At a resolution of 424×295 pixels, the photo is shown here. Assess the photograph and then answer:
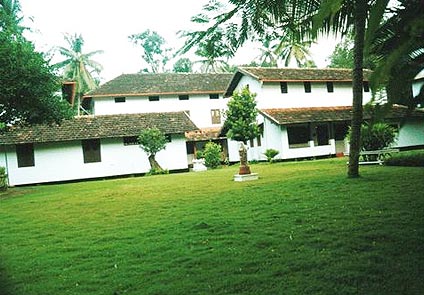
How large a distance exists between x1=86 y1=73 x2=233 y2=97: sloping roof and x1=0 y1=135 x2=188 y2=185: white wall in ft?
27.6

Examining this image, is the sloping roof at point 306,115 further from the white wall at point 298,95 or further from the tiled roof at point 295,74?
the tiled roof at point 295,74

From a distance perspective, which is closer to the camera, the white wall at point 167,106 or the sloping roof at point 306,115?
the sloping roof at point 306,115

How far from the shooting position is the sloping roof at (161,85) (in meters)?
34.7

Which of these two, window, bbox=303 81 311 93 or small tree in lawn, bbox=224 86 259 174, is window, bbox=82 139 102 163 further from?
window, bbox=303 81 311 93

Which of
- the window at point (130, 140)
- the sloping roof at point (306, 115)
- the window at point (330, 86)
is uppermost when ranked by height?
the window at point (330, 86)

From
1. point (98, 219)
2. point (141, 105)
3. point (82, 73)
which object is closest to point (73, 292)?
point (98, 219)

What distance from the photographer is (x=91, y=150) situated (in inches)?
1058

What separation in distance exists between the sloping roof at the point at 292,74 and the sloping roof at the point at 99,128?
19.4 feet

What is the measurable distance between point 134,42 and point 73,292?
193ft

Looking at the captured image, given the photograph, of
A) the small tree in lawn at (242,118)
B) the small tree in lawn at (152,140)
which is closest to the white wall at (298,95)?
the small tree in lawn at (242,118)

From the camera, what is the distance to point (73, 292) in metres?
4.37

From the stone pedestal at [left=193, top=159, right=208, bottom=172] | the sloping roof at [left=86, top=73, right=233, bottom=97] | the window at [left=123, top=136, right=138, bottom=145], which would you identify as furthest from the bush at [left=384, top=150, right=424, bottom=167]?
the sloping roof at [left=86, top=73, right=233, bottom=97]

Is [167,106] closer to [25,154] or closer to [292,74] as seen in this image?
[292,74]

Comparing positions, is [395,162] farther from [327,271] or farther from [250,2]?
[250,2]
